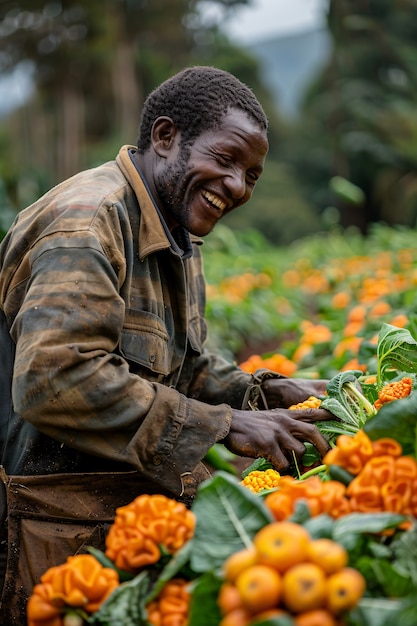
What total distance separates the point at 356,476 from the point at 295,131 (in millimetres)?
34124

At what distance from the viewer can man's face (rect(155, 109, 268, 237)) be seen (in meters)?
2.70

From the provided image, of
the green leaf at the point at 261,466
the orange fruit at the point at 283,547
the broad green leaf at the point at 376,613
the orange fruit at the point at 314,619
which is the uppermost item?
the orange fruit at the point at 283,547

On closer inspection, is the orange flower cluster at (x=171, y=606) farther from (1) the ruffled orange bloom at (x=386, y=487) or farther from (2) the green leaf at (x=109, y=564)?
(1) the ruffled orange bloom at (x=386, y=487)

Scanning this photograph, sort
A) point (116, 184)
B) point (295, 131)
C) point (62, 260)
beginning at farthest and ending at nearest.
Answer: point (295, 131)
point (116, 184)
point (62, 260)

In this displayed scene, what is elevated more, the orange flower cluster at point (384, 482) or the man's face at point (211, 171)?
the man's face at point (211, 171)

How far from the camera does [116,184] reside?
8.79 ft

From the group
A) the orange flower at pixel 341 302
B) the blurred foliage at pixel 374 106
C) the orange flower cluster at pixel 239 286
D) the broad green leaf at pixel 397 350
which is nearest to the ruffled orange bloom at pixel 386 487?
the broad green leaf at pixel 397 350

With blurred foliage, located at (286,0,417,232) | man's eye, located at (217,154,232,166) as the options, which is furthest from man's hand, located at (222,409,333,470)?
blurred foliage, located at (286,0,417,232)

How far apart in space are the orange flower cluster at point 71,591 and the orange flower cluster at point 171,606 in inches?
4.2

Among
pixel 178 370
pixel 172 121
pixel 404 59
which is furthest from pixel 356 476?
pixel 404 59

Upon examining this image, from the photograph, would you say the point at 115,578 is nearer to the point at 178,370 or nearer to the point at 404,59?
the point at 178,370

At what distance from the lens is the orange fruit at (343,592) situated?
1.48m

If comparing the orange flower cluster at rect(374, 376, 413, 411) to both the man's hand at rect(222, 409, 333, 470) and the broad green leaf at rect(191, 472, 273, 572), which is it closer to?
the man's hand at rect(222, 409, 333, 470)

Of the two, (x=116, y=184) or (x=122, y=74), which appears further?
(x=122, y=74)
